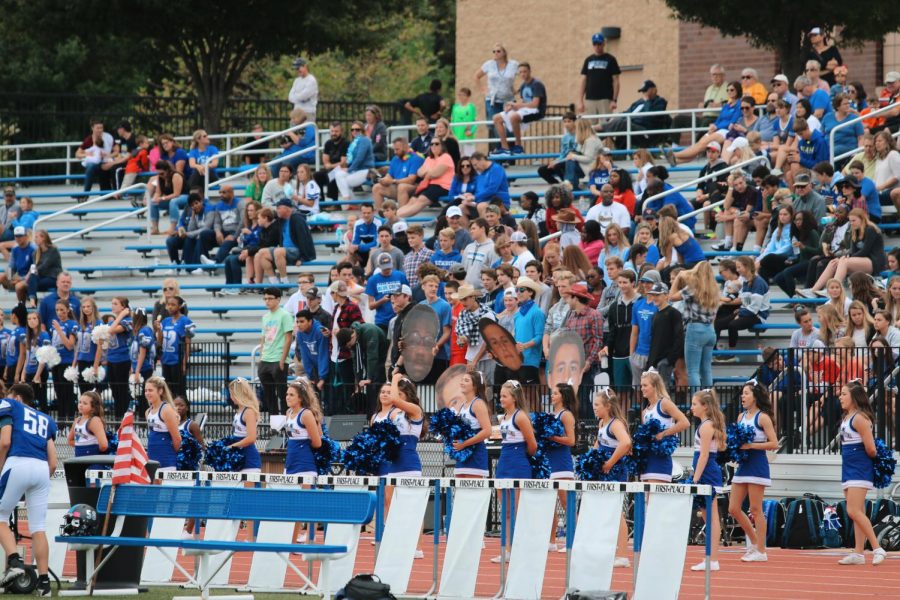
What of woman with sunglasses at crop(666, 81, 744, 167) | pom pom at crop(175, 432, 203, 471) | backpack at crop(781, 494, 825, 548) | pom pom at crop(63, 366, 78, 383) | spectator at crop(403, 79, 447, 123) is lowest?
backpack at crop(781, 494, 825, 548)

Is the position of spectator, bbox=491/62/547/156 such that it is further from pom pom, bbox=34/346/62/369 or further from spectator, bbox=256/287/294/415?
pom pom, bbox=34/346/62/369

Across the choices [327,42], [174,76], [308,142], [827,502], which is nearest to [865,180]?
[827,502]

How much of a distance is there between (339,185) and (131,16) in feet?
25.3

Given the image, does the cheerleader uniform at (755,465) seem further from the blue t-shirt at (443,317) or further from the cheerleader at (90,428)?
the cheerleader at (90,428)

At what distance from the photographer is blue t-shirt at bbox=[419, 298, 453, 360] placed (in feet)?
59.7

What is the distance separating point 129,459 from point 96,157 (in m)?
17.2

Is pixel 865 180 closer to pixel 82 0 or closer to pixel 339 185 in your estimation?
pixel 339 185

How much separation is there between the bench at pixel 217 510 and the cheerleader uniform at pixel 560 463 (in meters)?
2.80

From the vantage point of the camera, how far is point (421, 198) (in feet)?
76.4

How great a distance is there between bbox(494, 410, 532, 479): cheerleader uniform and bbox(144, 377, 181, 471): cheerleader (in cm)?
341

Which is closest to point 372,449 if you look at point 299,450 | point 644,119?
point 299,450

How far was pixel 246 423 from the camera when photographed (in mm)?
15617

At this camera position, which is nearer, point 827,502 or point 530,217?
point 827,502

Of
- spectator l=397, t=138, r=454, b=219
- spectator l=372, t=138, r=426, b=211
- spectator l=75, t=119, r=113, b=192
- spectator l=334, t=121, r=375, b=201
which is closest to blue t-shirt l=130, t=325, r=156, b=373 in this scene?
spectator l=397, t=138, r=454, b=219
